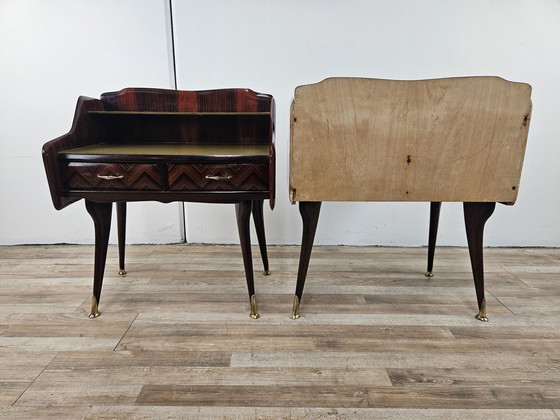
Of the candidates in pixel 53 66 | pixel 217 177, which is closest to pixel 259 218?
pixel 217 177

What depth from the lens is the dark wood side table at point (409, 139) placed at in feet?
3.62

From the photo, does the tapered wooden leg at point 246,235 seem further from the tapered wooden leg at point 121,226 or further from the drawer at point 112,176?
the tapered wooden leg at point 121,226

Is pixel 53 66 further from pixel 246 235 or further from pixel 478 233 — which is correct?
pixel 478 233

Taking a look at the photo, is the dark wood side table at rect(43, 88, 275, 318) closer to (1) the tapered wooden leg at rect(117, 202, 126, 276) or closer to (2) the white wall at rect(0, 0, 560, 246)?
(1) the tapered wooden leg at rect(117, 202, 126, 276)

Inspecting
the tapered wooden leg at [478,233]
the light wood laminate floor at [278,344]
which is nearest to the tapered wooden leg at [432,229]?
the light wood laminate floor at [278,344]

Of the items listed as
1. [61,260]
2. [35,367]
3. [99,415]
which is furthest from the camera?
[61,260]

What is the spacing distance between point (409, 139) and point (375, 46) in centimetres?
109

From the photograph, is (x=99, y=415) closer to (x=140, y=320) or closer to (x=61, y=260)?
(x=140, y=320)

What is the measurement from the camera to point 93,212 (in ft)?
4.11

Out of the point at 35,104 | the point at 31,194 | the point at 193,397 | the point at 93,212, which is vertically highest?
the point at 35,104

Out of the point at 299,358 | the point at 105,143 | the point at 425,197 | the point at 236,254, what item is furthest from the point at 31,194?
the point at 425,197

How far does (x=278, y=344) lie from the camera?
1.18 meters

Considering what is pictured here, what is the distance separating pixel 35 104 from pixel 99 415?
191cm

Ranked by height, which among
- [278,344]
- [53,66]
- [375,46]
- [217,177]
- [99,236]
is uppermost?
[375,46]
